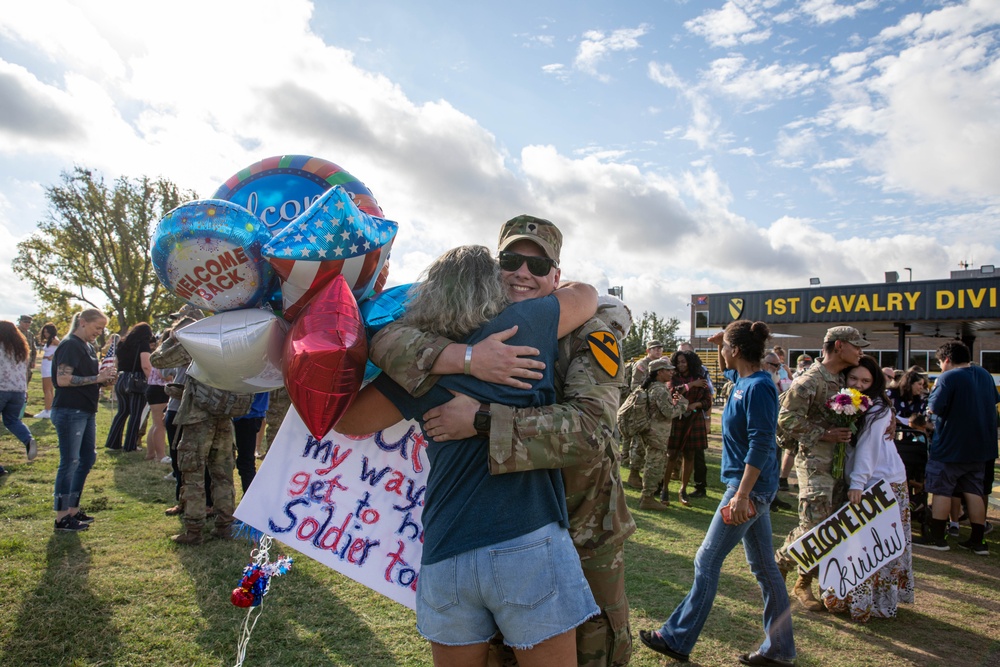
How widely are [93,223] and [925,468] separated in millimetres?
30376

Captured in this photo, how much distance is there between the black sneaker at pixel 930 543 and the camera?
19.6 feet

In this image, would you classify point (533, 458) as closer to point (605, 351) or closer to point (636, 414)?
point (605, 351)

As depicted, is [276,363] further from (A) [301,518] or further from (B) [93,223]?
(B) [93,223]

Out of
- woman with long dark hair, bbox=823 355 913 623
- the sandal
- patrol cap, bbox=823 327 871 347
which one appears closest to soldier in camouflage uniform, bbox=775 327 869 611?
patrol cap, bbox=823 327 871 347

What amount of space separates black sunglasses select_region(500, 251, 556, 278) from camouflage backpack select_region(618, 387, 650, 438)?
5539mm

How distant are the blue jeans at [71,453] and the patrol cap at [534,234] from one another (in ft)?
15.7

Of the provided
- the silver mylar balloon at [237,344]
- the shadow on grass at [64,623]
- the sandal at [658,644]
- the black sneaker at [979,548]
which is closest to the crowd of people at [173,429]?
the shadow on grass at [64,623]

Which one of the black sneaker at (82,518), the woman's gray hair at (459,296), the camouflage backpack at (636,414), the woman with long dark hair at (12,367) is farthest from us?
the camouflage backpack at (636,414)

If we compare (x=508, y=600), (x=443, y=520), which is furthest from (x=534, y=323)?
(x=508, y=600)

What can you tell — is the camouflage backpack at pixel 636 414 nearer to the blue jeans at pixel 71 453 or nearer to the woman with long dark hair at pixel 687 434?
the woman with long dark hair at pixel 687 434

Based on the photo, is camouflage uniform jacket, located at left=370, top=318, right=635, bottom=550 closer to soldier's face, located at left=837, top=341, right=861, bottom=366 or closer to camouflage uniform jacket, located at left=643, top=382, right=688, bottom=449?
soldier's face, located at left=837, top=341, right=861, bottom=366

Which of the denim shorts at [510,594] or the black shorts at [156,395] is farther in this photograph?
the black shorts at [156,395]

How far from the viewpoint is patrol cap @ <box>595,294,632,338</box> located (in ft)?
6.92

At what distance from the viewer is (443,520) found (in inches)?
64.8
